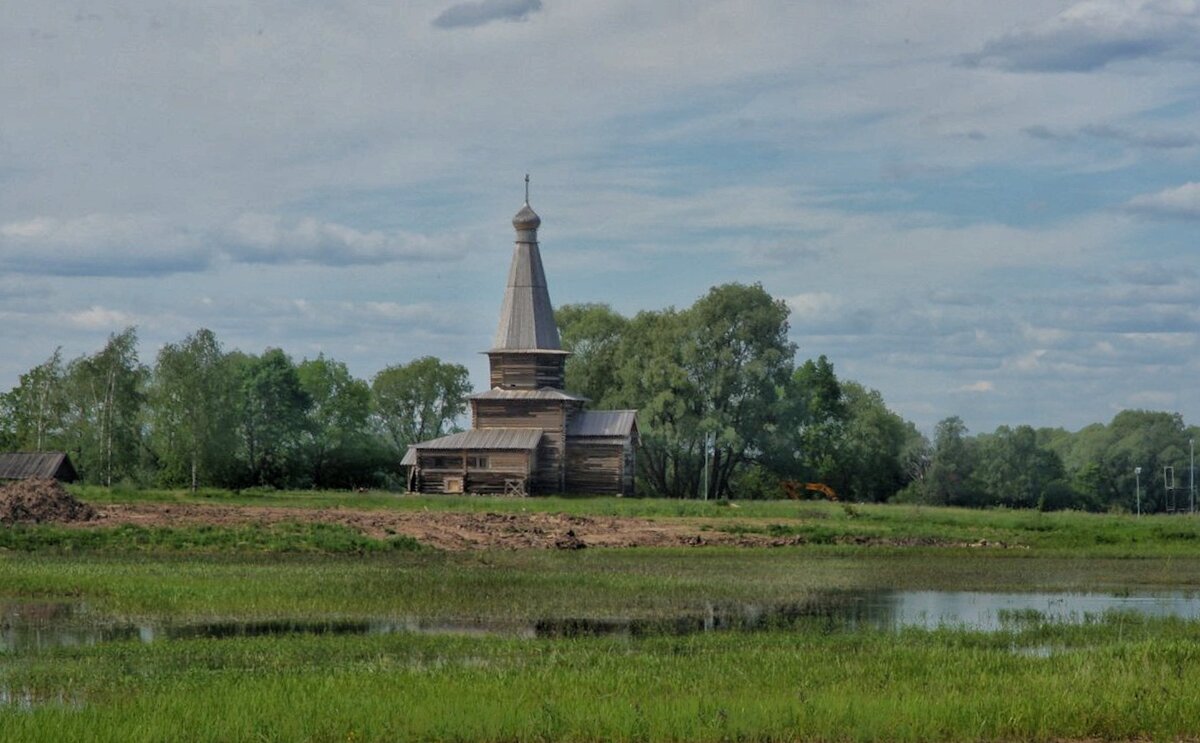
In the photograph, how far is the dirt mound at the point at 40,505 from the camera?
51500 mm

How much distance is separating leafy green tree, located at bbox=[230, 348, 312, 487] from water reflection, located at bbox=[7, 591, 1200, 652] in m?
64.1

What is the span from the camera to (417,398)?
114312mm

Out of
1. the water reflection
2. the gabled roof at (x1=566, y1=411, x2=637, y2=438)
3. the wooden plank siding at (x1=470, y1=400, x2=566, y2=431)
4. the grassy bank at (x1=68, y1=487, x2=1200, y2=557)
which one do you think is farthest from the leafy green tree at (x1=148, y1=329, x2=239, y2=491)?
the water reflection

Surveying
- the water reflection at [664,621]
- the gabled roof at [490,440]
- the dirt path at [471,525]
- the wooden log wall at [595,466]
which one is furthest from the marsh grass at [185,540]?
the wooden log wall at [595,466]

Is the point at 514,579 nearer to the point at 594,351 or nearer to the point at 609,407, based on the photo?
the point at 609,407

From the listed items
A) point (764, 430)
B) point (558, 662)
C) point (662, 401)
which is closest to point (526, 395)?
point (662, 401)

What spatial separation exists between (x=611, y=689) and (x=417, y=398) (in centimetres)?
9437

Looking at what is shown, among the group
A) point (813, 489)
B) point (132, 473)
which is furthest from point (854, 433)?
point (132, 473)

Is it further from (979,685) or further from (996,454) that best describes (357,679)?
(996,454)

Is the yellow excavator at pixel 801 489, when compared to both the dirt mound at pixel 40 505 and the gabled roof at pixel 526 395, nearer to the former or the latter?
the gabled roof at pixel 526 395

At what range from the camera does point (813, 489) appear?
324ft

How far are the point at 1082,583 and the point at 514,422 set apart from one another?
47118 millimetres

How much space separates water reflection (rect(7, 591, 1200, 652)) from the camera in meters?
→ 27.5

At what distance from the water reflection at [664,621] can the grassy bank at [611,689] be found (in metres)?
1.63
